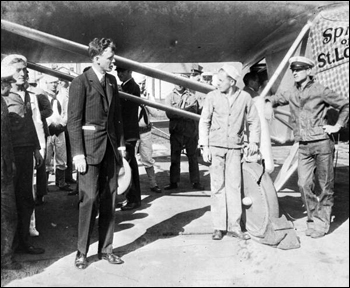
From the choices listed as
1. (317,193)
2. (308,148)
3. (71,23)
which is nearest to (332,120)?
(308,148)

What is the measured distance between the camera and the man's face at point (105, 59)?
3.49 meters

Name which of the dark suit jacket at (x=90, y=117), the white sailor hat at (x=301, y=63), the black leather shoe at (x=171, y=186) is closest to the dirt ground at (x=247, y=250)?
the black leather shoe at (x=171, y=186)

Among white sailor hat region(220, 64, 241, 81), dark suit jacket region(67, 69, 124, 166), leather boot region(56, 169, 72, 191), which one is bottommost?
leather boot region(56, 169, 72, 191)

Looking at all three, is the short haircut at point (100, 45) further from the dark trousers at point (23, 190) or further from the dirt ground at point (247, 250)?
the dirt ground at point (247, 250)

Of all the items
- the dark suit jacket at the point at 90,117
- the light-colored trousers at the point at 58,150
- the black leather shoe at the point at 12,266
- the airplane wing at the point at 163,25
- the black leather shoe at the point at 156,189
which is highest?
the airplane wing at the point at 163,25

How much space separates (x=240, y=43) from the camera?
5.52m

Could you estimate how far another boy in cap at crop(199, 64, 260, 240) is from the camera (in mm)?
4345

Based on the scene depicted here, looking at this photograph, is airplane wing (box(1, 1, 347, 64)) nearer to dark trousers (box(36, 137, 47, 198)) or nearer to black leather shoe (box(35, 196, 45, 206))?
dark trousers (box(36, 137, 47, 198))

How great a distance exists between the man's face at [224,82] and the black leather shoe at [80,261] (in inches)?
86.3

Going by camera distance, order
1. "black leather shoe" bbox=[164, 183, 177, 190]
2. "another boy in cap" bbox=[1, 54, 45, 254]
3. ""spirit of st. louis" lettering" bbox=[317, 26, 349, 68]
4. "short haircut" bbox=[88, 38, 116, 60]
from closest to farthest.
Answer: "short haircut" bbox=[88, 38, 116, 60] < "another boy in cap" bbox=[1, 54, 45, 254] < ""spirit of st. louis" lettering" bbox=[317, 26, 349, 68] < "black leather shoe" bbox=[164, 183, 177, 190]

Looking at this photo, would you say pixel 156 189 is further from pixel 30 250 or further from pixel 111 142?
pixel 111 142

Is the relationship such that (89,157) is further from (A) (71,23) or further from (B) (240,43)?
(B) (240,43)

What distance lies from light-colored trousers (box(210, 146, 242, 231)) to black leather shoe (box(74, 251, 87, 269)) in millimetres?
1518

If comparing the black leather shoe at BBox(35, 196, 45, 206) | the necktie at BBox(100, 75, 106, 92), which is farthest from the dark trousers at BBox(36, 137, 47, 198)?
the necktie at BBox(100, 75, 106, 92)
